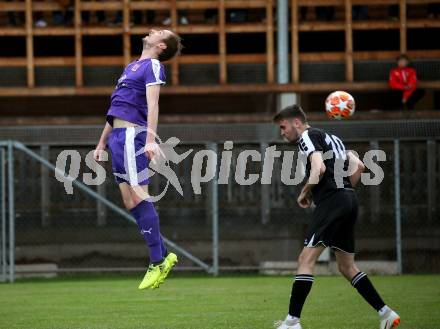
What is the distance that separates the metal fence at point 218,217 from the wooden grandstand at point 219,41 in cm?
265

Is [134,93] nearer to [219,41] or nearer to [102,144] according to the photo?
[102,144]

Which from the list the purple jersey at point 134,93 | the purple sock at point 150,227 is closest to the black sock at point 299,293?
the purple sock at point 150,227

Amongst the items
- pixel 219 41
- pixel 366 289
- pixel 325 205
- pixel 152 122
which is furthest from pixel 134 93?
pixel 219 41

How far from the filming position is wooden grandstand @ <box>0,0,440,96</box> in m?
20.1

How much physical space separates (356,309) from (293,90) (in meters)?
8.83

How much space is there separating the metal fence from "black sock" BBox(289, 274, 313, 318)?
326 inches

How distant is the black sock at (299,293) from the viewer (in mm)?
9094

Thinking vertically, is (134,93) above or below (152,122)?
above

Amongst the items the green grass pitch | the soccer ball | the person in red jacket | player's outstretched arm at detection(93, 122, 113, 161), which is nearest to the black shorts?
the green grass pitch

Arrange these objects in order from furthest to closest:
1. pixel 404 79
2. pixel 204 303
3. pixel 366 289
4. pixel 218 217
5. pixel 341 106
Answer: pixel 404 79 → pixel 218 217 → pixel 204 303 → pixel 341 106 → pixel 366 289

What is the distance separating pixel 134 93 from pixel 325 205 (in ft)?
6.69

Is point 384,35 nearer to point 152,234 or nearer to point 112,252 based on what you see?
point 112,252

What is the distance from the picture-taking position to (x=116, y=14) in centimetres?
2138

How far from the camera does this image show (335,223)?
30.4 ft
